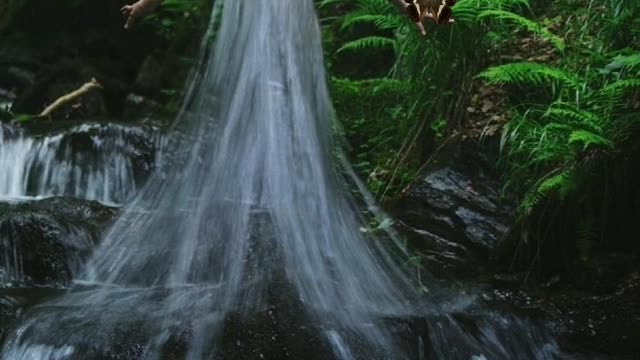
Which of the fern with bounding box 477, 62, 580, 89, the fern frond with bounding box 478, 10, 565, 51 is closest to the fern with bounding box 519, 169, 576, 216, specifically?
the fern with bounding box 477, 62, 580, 89

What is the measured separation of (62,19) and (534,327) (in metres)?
9.68

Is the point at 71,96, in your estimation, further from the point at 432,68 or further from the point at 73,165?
the point at 432,68

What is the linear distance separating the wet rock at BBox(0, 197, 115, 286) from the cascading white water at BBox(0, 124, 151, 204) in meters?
1.95

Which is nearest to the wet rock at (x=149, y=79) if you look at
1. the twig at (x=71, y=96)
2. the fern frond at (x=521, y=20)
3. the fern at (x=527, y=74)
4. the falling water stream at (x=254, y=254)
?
the twig at (x=71, y=96)

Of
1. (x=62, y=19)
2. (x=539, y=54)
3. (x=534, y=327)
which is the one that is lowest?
(x=534, y=327)

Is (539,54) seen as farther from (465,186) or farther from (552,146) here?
(552,146)

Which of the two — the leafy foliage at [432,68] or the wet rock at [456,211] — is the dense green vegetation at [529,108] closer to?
the leafy foliage at [432,68]

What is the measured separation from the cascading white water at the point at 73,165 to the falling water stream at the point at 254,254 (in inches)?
8.5

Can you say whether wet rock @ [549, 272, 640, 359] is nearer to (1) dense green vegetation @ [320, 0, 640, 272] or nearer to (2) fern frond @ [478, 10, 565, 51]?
(1) dense green vegetation @ [320, 0, 640, 272]

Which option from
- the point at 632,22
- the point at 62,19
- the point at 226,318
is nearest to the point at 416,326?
the point at 226,318

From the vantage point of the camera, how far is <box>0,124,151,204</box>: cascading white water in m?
7.00

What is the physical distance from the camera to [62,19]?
11289mm

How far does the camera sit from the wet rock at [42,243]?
4477 mm

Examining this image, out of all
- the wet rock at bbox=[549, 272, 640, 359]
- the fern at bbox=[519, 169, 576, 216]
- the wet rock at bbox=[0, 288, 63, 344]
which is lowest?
the wet rock at bbox=[549, 272, 640, 359]
